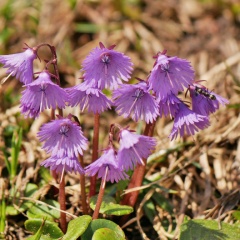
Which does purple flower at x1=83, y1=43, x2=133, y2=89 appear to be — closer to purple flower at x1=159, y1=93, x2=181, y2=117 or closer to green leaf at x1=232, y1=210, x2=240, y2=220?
purple flower at x1=159, y1=93, x2=181, y2=117

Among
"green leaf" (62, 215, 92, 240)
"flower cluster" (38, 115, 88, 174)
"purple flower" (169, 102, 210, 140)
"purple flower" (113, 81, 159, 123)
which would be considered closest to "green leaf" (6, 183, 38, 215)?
"green leaf" (62, 215, 92, 240)

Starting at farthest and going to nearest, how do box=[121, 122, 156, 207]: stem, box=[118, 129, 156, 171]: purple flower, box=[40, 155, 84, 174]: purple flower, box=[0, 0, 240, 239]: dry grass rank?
box=[0, 0, 240, 239]: dry grass → box=[121, 122, 156, 207]: stem → box=[40, 155, 84, 174]: purple flower → box=[118, 129, 156, 171]: purple flower

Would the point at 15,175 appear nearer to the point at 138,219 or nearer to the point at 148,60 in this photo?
the point at 138,219

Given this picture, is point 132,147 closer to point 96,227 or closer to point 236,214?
point 96,227

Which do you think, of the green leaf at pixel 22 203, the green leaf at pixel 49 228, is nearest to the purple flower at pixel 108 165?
the green leaf at pixel 49 228

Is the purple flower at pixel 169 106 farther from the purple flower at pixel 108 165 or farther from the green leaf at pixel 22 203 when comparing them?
the green leaf at pixel 22 203

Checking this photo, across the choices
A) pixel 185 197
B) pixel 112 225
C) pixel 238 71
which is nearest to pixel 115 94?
pixel 112 225
